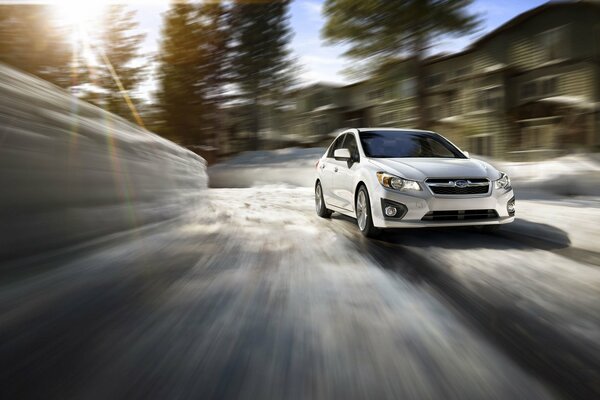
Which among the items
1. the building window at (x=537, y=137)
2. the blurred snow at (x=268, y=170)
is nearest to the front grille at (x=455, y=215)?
the blurred snow at (x=268, y=170)

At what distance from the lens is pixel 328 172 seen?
9.41 m

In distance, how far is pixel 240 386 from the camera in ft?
7.45

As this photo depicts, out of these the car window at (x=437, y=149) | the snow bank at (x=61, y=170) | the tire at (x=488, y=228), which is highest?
the snow bank at (x=61, y=170)

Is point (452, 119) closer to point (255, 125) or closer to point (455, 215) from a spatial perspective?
point (255, 125)

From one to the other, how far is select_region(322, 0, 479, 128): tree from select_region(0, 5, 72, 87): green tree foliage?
13.8 m

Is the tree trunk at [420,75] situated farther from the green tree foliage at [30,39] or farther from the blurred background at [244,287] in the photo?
the green tree foliage at [30,39]

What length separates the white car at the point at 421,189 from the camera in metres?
6.46

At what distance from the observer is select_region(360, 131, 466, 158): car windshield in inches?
308

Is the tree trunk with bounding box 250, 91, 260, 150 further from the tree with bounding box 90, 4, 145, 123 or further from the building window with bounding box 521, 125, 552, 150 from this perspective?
the building window with bounding box 521, 125, 552, 150

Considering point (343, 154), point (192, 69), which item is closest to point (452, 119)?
point (192, 69)

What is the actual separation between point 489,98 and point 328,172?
26960mm

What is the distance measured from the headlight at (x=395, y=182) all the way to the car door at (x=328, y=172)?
212 cm

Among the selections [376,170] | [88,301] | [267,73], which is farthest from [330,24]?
[267,73]

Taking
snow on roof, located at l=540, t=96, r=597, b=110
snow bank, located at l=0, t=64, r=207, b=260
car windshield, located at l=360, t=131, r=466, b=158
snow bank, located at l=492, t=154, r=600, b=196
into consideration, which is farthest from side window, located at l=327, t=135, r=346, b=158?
snow on roof, located at l=540, t=96, r=597, b=110
